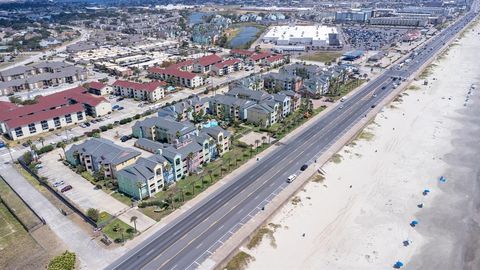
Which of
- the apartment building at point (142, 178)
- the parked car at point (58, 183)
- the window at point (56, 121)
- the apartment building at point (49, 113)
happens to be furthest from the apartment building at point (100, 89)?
the apartment building at point (142, 178)

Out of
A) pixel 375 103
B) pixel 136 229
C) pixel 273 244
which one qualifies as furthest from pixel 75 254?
pixel 375 103

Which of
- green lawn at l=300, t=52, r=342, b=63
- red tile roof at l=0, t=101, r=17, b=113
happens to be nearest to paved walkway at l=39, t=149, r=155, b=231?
red tile roof at l=0, t=101, r=17, b=113

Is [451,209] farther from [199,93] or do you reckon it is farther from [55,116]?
[55,116]

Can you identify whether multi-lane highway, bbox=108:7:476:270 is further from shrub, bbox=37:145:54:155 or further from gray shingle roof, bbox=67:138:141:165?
shrub, bbox=37:145:54:155

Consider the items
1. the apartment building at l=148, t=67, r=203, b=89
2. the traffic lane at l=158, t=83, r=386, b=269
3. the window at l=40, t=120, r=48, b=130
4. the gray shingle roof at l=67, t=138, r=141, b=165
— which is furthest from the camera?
the apartment building at l=148, t=67, r=203, b=89

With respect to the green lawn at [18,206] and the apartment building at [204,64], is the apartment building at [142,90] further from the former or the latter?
the green lawn at [18,206]

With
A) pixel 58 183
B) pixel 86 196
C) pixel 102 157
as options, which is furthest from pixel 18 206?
pixel 102 157

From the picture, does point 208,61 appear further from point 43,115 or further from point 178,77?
point 43,115
